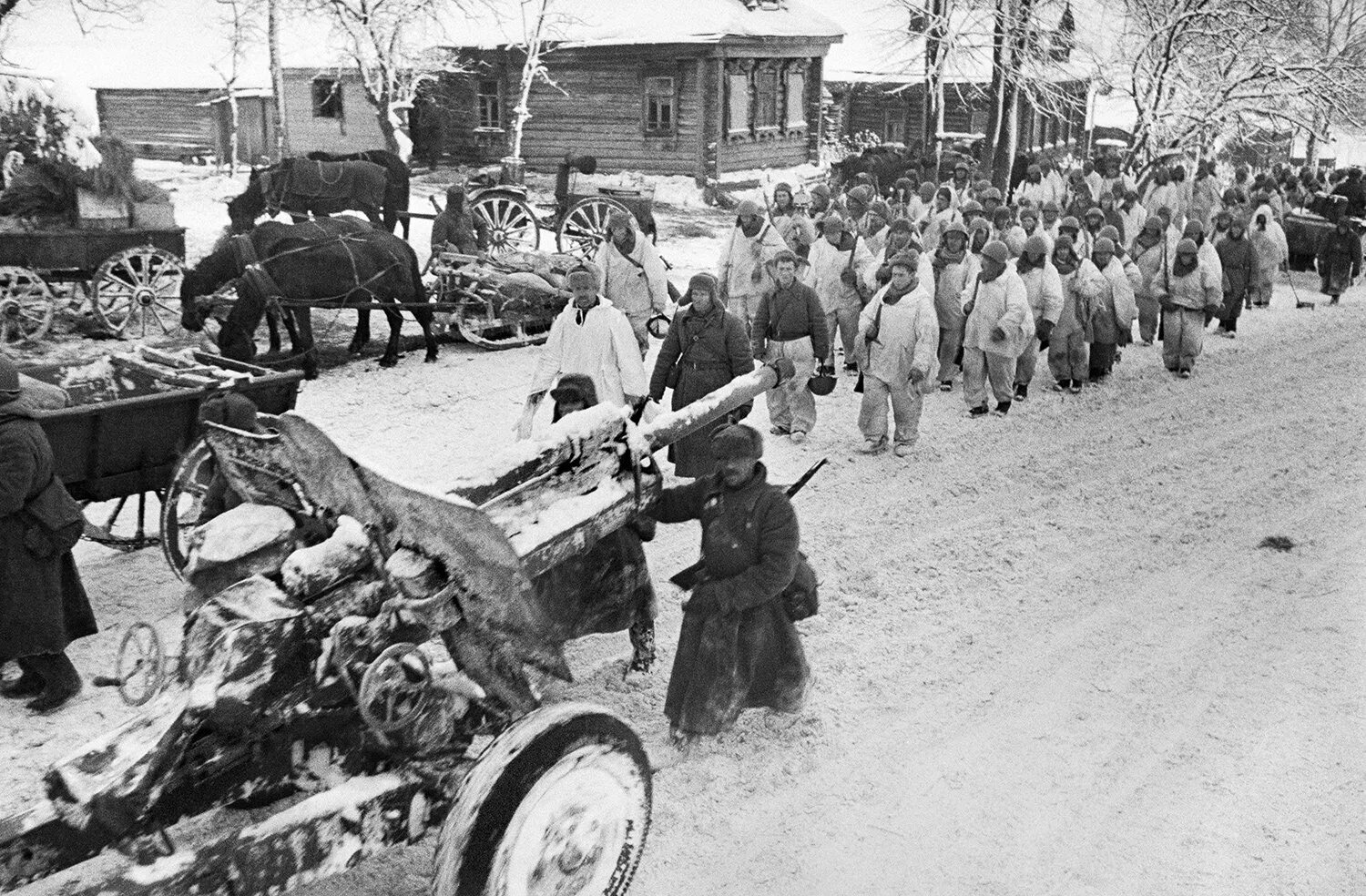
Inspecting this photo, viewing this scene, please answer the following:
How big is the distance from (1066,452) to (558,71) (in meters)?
19.7

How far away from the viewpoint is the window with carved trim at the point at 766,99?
1064 inches

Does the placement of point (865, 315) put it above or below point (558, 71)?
below

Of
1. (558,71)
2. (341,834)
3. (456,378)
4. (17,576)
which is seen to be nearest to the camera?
(341,834)

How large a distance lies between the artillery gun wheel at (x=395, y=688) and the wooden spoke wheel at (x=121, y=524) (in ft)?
10.9

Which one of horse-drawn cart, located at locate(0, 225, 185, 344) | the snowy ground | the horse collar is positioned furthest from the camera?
horse-drawn cart, located at locate(0, 225, 185, 344)

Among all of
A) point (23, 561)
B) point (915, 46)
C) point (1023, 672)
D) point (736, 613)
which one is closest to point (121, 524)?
point (23, 561)

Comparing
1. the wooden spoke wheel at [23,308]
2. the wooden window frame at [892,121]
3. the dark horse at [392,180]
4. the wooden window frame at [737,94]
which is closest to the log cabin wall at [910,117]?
the wooden window frame at [892,121]

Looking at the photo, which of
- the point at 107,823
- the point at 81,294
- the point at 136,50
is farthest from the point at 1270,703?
the point at 136,50

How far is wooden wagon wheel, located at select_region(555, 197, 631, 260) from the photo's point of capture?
55.3 feet

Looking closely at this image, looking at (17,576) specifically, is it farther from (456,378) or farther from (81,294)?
(81,294)

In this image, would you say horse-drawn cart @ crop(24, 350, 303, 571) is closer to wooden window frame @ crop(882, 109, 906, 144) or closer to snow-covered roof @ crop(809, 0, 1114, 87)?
snow-covered roof @ crop(809, 0, 1114, 87)

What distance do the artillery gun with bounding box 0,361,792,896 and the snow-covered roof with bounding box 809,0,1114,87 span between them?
64.9 ft

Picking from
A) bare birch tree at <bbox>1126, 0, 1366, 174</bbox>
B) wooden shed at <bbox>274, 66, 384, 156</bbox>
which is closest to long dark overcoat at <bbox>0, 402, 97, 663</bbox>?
bare birch tree at <bbox>1126, 0, 1366, 174</bbox>

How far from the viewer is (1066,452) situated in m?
9.77
